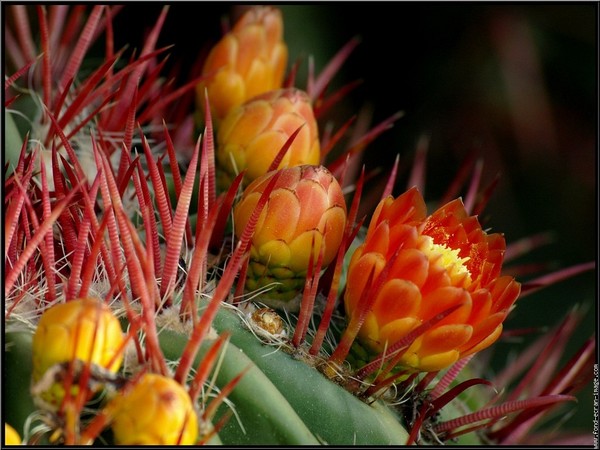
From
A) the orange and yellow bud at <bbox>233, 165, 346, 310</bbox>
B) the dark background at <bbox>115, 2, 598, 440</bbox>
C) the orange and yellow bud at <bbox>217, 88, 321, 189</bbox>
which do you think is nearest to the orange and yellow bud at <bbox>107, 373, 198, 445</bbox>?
the orange and yellow bud at <bbox>233, 165, 346, 310</bbox>

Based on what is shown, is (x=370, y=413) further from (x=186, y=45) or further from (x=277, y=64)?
(x=186, y=45)

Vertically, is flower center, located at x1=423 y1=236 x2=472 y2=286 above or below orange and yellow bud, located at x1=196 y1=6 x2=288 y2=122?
below

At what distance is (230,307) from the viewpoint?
583 mm

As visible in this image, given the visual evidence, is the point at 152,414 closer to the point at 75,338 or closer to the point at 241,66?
the point at 75,338

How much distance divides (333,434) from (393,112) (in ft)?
3.40

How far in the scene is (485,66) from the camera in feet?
4.82

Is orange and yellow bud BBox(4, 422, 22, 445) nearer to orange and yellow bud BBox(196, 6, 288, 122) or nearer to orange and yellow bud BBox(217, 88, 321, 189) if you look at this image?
orange and yellow bud BBox(217, 88, 321, 189)

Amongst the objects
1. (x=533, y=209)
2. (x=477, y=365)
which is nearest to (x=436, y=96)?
(x=533, y=209)

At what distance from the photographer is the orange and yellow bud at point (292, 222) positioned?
0.59 metres

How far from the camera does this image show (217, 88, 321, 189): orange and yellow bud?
0.71m

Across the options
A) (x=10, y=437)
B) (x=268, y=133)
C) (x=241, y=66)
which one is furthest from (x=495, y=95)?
(x=10, y=437)

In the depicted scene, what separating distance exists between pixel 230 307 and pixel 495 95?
1026mm

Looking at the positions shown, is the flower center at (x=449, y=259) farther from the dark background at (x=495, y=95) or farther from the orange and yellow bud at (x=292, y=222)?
the dark background at (x=495, y=95)

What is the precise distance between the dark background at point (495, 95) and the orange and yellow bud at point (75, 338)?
3.31ft
